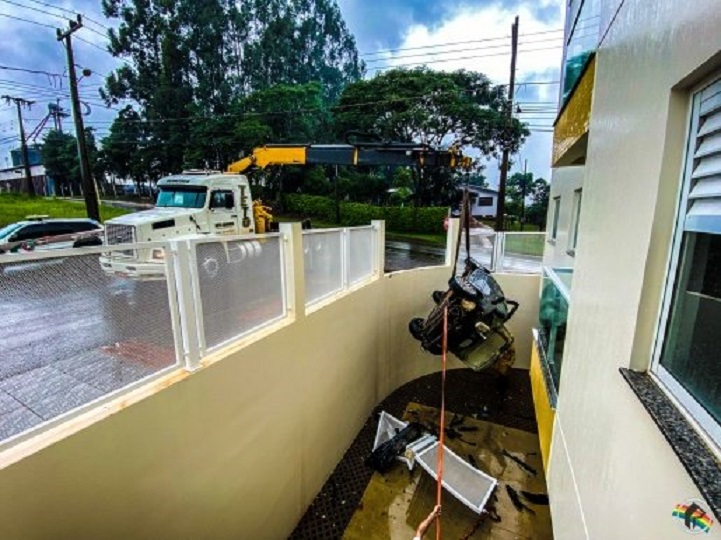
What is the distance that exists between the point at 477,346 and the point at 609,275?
3.56m

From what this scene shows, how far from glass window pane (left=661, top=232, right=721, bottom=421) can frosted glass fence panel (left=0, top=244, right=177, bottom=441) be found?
272cm

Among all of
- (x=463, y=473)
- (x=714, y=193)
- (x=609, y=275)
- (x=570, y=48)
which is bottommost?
(x=463, y=473)

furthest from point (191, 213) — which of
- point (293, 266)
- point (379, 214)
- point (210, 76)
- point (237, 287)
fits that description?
point (210, 76)

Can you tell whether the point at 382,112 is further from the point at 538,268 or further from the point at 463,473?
the point at 463,473

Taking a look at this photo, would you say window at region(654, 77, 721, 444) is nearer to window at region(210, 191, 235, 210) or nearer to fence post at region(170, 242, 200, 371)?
fence post at region(170, 242, 200, 371)

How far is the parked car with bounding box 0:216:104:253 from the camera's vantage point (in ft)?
24.4

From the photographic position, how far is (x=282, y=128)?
21953 millimetres

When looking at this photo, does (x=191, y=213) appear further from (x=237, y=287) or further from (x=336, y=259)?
(x=237, y=287)

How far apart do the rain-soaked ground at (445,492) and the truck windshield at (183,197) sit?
6.03m

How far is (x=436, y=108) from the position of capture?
1802 cm

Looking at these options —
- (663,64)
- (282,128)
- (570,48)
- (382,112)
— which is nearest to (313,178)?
(282,128)

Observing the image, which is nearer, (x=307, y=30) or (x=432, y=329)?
(x=432, y=329)

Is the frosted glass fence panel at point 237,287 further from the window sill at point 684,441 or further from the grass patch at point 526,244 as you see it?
the grass patch at point 526,244

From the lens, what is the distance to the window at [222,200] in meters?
7.90
